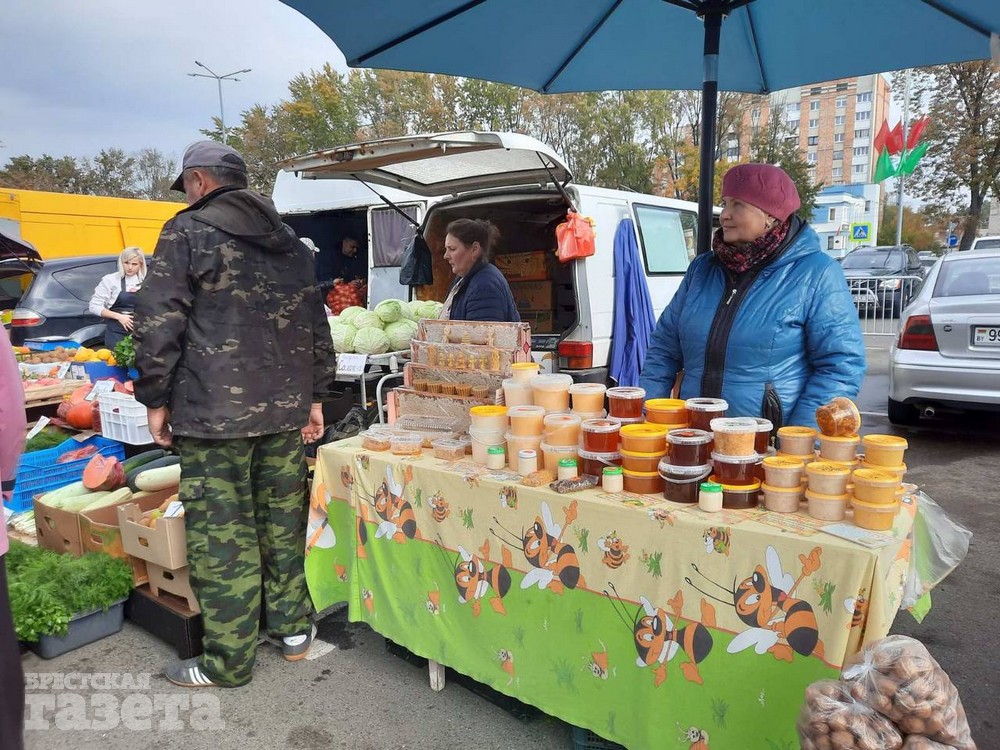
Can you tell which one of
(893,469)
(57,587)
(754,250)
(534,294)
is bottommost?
(57,587)

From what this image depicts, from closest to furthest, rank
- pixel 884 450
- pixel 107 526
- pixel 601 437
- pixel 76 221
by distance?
1. pixel 884 450
2. pixel 601 437
3. pixel 107 526
4. pixel 76 221

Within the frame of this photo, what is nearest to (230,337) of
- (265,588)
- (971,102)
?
(265,588)

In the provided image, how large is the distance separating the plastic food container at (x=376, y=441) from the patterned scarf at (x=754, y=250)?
1573 mm

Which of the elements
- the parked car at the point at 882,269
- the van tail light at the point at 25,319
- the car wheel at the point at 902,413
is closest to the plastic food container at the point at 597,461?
the car wheel at the point at 902,413

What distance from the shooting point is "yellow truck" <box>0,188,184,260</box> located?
1045cm

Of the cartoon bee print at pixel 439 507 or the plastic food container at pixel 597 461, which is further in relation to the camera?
the cartoon bee print at pixel 439 507

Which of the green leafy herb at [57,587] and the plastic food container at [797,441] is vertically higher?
the plastic food container at [797,441]

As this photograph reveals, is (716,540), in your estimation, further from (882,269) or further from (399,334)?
(882,269)

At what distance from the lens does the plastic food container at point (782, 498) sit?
1.85m

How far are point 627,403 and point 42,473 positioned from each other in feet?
14.0

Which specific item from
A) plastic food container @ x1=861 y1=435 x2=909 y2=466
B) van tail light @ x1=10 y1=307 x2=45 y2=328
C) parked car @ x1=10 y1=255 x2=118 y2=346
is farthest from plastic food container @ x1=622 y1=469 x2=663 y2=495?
van tail light @ x1=10 y1=307 x2=45 y2=328

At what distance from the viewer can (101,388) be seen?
4766 millimetres

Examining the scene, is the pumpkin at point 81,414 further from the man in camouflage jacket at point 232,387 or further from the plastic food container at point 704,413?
the plastic food container at point 704,413

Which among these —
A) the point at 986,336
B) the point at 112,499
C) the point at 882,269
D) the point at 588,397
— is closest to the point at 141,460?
the point at 112,499
